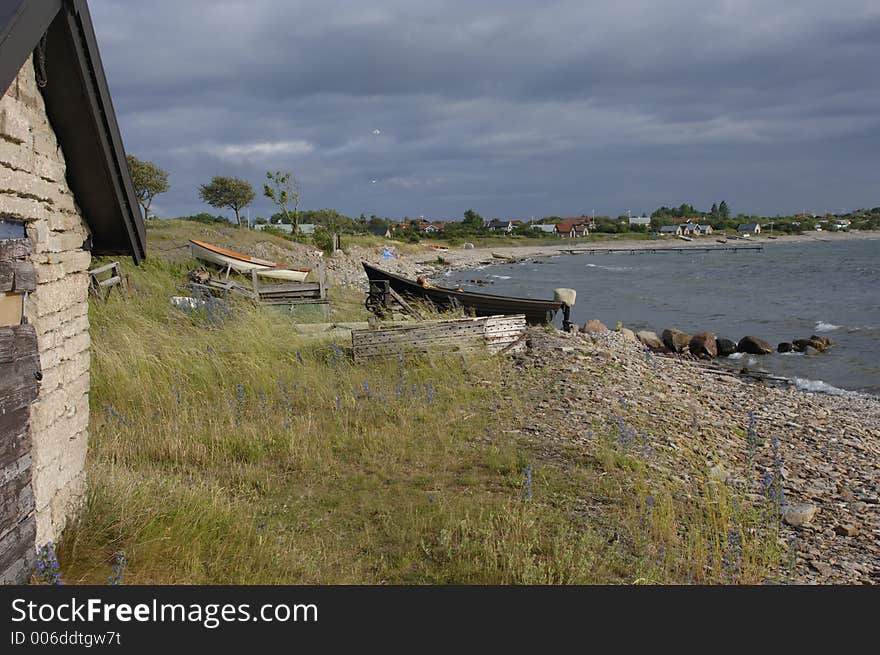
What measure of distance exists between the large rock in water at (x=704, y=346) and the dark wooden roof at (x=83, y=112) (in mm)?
17927

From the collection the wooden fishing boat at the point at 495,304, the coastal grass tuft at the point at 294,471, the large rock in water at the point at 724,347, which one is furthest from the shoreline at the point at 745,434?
the large rock in water at the point at 724,347

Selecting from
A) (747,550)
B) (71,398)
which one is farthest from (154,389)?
(747,550)

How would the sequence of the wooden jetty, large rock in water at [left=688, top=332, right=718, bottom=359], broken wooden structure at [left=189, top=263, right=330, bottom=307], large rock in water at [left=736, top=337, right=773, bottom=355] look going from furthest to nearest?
1. the wooden jetty
2. large rock in water at [left=736, top=337, right=773, bottom=355]
3. large rock in water at [left=688, top=332, right=718, bottom=359]
4. broken wooden structure at [left=189, top=263, right=330, bottom=307]

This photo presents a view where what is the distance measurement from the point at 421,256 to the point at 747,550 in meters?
68.1

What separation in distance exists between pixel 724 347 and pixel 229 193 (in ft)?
167

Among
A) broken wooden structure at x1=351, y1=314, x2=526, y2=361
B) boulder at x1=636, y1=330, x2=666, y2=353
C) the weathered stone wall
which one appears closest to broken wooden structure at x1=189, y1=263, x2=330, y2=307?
broken wooden structure at x1=351, y1=314, x2=526, y2=361

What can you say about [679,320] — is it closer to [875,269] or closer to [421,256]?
[875,269]

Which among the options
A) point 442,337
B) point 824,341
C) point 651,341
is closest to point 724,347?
point 651,341

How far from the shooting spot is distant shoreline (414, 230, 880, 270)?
7506 centimetres

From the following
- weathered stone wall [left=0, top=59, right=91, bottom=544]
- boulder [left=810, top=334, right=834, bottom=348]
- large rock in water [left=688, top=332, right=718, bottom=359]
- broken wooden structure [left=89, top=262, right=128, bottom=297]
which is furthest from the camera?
boulder [left=810, top=334, right=834, bottom=348]

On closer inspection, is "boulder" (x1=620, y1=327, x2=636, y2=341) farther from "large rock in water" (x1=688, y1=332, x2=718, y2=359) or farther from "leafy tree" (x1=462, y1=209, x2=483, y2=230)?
"leafy tree" (x1=462, y1=209, x2=483, y2=230)

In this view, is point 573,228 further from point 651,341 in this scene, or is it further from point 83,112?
point 83,112

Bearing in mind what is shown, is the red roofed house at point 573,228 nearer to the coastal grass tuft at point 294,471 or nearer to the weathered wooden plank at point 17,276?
the coastal grass tuft at point 294,471

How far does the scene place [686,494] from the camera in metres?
6.96
